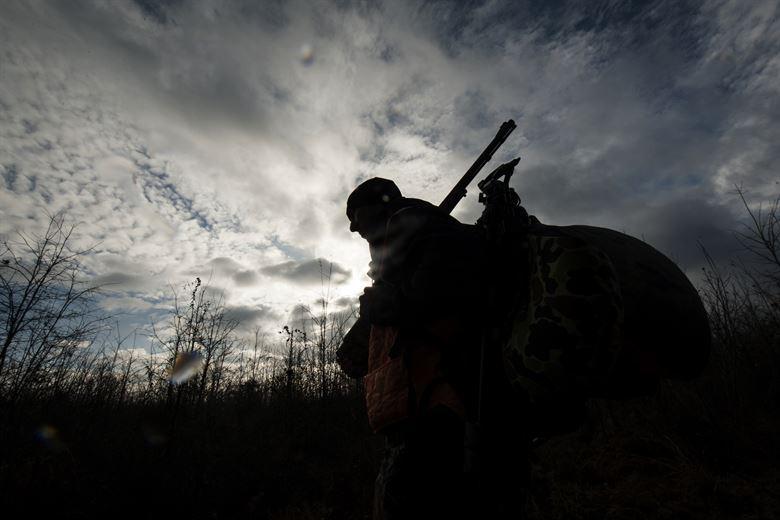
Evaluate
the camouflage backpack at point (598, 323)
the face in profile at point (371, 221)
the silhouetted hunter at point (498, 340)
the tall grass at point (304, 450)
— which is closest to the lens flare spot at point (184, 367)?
the tall grass at point (304, 450)

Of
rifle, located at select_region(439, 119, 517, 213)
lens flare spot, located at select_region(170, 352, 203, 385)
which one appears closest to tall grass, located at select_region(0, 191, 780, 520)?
lens flare spot, located at select_region(170, 352, 203, 385)

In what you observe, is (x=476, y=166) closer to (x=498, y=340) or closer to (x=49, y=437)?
(x=498, y=340)

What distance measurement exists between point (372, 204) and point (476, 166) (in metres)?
1.07

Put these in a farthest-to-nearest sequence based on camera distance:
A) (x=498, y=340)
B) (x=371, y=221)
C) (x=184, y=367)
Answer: (x=184, y=367) → (x=371, y=221) → (x=498, y=340)

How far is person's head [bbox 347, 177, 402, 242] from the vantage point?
2117 mm

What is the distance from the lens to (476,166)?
2.76 metres

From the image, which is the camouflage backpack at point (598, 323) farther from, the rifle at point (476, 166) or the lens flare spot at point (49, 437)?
the lens flare spot at point (49, 437)

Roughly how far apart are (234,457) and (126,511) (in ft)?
6.59

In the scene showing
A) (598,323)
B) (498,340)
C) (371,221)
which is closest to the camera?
(598,323)

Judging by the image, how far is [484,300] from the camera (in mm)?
1361

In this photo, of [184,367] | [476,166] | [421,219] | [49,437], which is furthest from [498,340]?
[184,367]

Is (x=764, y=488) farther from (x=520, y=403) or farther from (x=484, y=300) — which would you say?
(x=484, y=300)

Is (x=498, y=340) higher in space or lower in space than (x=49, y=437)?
lower

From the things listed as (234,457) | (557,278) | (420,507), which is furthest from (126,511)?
(557,278)
